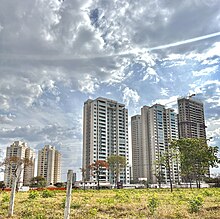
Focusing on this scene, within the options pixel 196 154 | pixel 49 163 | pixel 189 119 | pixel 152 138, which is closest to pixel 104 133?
pixel 152 138

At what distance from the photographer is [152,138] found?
119 m

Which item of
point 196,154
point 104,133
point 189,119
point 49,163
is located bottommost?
point 196,154

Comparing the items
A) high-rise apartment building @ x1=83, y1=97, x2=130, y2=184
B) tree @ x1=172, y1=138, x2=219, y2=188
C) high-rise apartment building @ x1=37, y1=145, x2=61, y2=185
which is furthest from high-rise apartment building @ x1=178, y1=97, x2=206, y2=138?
tree @ x1=172, y1=138, x2=219, y2=188

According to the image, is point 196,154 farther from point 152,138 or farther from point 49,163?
point 49,163

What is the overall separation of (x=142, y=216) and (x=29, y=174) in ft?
391

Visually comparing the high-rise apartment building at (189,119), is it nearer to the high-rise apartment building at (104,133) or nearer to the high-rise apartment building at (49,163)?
the high-rise apartment building at (104,133)

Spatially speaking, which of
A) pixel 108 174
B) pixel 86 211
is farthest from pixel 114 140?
pixel 86 211

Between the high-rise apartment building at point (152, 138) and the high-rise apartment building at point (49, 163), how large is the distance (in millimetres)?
35174

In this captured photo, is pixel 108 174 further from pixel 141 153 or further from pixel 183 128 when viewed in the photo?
pixel 183 128

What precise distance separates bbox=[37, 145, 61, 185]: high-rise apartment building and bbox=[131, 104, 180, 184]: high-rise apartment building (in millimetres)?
35174

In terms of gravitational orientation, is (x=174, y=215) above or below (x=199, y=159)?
below

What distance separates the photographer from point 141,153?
12569 cm

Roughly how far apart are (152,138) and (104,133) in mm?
21483

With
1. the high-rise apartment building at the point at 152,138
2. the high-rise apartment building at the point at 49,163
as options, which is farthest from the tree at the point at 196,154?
the high-rise apartment building at the point at 49,163
